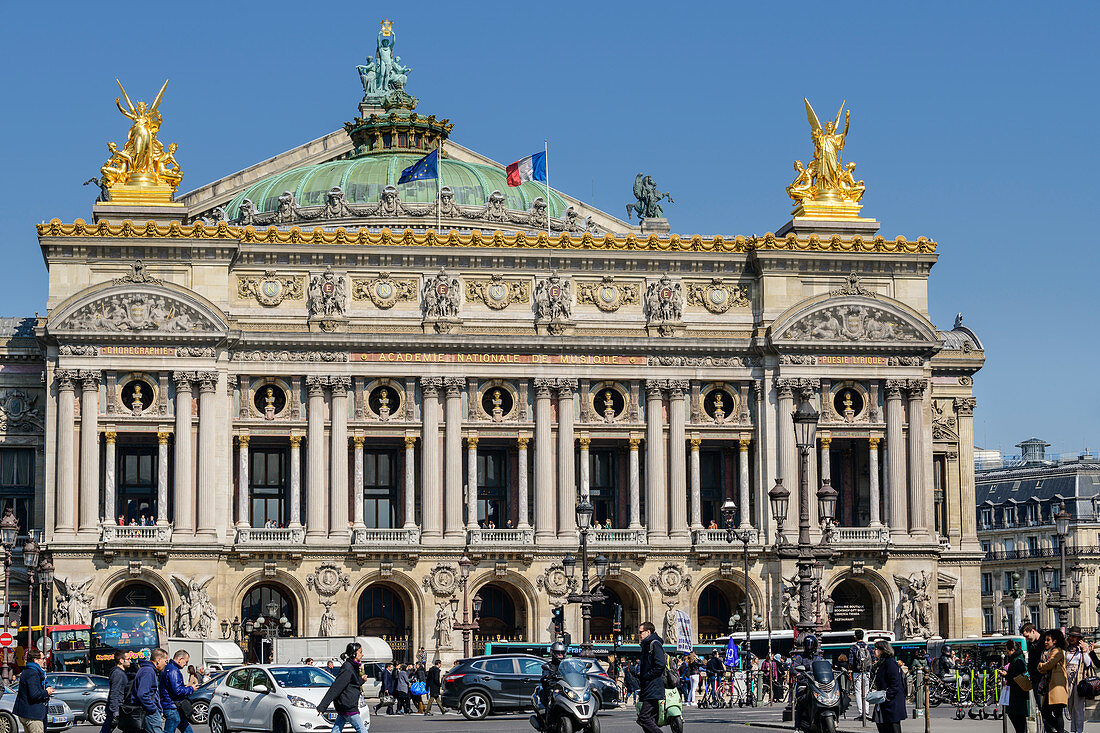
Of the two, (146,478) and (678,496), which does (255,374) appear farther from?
(678,496)

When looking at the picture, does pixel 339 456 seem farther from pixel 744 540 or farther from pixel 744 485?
pixel 744 485

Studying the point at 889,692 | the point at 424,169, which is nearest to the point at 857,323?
the point at 424,169

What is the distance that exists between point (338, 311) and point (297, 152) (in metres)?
35.6

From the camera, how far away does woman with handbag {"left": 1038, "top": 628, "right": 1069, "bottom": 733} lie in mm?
37938

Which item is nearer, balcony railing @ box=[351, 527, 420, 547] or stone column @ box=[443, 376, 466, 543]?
balcony railing @ box=[351, 527, 420, 547]

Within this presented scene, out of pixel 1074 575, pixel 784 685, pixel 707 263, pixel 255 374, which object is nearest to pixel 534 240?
pixel 707 263

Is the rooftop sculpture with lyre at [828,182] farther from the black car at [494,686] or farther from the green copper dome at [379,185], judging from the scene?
the black car at [494,686]

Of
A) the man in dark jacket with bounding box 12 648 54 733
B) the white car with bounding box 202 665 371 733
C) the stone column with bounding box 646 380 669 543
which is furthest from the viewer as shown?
the stone column with bounding box 646 380 669 543

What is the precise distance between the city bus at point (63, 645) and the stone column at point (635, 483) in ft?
85.7

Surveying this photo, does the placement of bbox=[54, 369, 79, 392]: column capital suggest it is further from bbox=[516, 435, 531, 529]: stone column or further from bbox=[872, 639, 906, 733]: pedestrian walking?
bbox=[872, 639, 906, 733]: pedestrian walking

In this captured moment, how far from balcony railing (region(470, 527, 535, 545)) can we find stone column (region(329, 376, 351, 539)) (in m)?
6.26

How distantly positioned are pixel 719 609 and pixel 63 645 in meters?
31.8

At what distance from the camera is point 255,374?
3691 inches

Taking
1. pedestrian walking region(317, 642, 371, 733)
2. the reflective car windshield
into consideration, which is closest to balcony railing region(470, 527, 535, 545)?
the reflective car windshield
